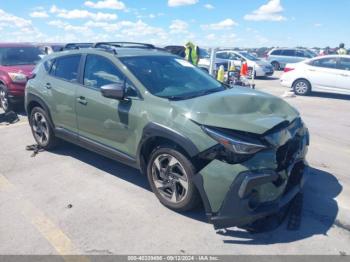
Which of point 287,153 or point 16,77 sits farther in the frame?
point 16,77

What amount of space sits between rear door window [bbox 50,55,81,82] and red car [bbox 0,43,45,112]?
11.0ft

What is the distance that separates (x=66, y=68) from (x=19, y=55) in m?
5.29

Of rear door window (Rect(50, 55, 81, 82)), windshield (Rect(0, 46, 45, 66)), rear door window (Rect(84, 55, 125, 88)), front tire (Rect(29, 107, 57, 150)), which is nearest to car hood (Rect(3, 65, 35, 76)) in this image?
windshield (Rect(0, 46, 45, 66))

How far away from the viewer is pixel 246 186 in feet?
9.55

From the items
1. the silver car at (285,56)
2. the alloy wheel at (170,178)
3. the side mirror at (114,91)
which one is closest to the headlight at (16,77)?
the side mirror at (114,91)

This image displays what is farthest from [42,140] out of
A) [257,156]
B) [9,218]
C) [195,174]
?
[257,156]

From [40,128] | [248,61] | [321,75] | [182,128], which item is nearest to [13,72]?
[40,128]

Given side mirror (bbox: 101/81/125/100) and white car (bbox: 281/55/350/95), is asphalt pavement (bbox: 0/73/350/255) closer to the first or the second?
side mirror (bbox: 101/81/125/100)

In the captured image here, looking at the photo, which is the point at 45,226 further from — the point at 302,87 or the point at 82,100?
the point at 302,87

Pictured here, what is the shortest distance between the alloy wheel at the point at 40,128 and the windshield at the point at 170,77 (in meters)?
2.16

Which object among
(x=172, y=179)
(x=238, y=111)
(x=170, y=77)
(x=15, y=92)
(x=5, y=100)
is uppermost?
(x=170, y=77)

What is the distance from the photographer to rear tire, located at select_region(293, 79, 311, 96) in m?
12.5

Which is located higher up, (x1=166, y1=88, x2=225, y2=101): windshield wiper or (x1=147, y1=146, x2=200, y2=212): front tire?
(x1=166, y1=88, x2=225, y2=101): windshield wiper

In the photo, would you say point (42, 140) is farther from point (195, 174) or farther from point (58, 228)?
point (195, 174)
